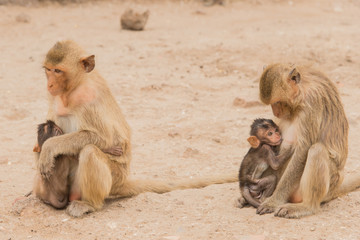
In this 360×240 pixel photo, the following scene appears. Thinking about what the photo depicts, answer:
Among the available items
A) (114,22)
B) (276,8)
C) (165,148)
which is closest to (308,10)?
→ (276,8)

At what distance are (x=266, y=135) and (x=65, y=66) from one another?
1.94 metres

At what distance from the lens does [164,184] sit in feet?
20.8

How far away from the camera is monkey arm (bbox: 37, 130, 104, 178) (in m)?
5.63

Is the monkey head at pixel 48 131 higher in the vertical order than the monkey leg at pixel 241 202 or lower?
higher

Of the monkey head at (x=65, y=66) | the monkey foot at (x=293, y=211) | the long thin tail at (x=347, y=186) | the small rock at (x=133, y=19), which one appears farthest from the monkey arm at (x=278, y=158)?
the small rock at (x=133, y=19)

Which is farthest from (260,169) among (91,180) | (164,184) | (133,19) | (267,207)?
(133,19)

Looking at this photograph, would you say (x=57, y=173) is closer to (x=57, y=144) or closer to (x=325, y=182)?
(x=57, y=144)

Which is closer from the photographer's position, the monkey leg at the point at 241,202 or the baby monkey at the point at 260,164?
the baby monkey at the point at 260,164

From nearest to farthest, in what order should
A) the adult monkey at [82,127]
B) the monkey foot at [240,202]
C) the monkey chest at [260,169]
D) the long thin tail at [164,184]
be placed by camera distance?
1. the adult monkey at [82,127]
2. the monkey chest at [260,169]
3. the monkey foot at [240,202]
4. the long thin tail at [164,184]

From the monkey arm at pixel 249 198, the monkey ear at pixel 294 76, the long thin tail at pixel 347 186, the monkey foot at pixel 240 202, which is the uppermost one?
the monkey ear at pixel 294 76

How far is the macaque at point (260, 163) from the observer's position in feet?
18.6

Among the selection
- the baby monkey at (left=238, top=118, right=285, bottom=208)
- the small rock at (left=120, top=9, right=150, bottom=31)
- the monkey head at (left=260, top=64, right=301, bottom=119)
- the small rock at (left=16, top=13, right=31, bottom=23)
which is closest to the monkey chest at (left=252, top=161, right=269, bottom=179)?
the baby monkey at (left=238, top=118, right=285, bottom=208)

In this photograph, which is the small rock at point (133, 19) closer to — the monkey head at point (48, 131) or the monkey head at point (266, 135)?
the monkey head at point (48, 131)

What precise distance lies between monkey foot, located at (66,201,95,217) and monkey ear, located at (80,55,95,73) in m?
1.24
